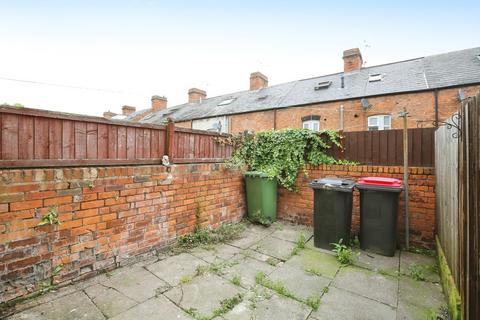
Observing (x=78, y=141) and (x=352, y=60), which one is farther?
(x=352, y=60)

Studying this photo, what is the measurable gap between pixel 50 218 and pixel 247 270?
8.19ft

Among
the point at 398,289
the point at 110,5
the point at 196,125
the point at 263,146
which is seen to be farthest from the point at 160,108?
the point at 398,289

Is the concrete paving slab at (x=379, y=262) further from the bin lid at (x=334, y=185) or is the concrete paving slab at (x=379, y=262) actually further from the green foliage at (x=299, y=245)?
the bin lid at (x=334, y=185)

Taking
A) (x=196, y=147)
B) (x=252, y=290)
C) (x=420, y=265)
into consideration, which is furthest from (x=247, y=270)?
(x=420, y=265)

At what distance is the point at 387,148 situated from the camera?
425cm

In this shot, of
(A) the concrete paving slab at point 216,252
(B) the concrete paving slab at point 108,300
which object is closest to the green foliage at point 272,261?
(A) the concrete paving slab at point 216,252

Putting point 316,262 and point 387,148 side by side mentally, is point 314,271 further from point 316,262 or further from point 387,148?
point 387,148

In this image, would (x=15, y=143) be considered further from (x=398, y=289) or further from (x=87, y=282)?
(x=398, y=289)

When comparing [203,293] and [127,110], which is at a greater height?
[127,110]

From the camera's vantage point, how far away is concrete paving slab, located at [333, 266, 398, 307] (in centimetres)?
251

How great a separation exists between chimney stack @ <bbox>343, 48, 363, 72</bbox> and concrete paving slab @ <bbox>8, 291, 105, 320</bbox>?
1718 centimetres

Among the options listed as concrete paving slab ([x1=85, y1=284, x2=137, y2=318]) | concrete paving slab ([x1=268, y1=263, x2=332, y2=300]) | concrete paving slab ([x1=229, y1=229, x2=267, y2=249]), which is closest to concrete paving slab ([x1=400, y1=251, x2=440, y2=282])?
concrete paving slab ([x1=268, y1=263, x2=332, y2=300])

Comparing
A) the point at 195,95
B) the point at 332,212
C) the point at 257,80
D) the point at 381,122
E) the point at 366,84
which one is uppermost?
the point at 257,80

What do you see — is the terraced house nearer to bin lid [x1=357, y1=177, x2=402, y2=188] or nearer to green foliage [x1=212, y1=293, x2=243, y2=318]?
bin lid [x1=357, y1=177, x2=402, y2=188]
